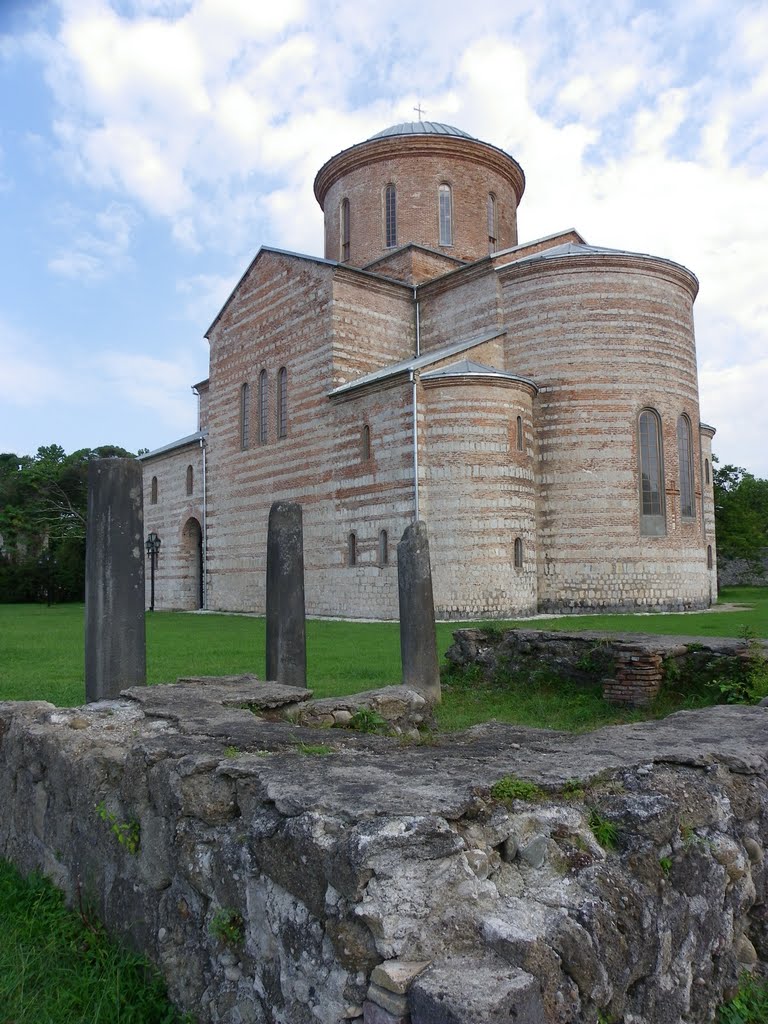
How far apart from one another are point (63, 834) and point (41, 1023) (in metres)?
1.17

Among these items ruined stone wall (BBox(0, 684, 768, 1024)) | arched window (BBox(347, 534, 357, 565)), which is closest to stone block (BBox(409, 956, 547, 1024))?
ruined stone wall (BBox(0, 684, 768, 1024))

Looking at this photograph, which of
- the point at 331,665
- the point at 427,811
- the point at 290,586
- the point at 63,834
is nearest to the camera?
the point at 427,811

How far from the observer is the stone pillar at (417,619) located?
26.5ft

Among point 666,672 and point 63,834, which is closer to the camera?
point 63,834

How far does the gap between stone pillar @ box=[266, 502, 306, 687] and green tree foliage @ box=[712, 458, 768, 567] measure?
30.5 meters

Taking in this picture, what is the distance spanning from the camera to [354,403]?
20812mm

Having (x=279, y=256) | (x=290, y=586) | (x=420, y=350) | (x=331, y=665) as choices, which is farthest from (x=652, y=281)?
(x=290, y=586)

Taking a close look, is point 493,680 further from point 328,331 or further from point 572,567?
point 328,331

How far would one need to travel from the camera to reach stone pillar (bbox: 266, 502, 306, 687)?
24.4 feet

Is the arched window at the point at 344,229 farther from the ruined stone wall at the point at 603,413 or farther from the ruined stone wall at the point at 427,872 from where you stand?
the ruined stone wall at the point at 427,872

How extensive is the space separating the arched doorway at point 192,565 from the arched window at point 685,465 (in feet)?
55.2

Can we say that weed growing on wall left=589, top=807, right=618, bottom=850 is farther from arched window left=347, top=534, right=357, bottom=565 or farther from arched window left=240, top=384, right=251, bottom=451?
arched window left=240, top=384, right=251, bottom=451

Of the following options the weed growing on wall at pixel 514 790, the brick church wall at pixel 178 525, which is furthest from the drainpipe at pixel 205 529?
the weed growing on wall at pixel 514 790

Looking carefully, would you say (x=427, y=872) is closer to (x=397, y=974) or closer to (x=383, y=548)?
(x=397, y=974)
